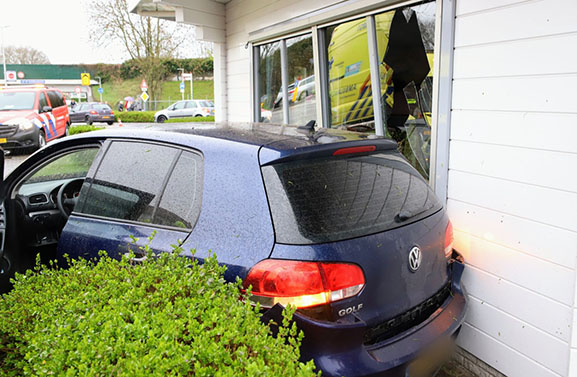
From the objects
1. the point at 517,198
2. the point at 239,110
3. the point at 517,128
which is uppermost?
the point at 239,110

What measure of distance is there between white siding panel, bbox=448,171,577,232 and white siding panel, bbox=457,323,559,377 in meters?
0.90

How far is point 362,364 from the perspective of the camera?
1.98 m

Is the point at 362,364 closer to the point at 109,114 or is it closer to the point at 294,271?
the point at 294,271

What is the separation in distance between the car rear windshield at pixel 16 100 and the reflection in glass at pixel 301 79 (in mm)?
11528

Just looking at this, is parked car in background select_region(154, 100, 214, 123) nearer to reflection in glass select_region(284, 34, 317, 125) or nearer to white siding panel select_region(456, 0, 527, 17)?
reflection in glass select_region(284, 34, 317, 125)

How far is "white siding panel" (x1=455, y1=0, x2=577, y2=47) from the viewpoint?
8.29ft

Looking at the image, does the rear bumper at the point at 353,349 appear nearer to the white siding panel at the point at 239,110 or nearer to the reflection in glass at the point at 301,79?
the reflection in glass at the point at 301,79

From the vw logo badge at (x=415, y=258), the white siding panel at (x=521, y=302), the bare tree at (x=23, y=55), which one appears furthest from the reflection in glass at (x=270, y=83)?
the bare tree at (x=23, y=55)

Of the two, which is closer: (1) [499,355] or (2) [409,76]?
(1) [499,355]

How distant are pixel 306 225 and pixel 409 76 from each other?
9.74ft

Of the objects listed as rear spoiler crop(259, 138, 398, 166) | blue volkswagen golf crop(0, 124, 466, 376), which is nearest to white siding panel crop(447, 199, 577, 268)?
blue volkswagen golf crop(0, 124, 466, 376)

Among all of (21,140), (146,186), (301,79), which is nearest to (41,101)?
(21,140)

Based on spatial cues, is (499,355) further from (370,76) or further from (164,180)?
(370,76)

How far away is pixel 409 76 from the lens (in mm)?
4465
